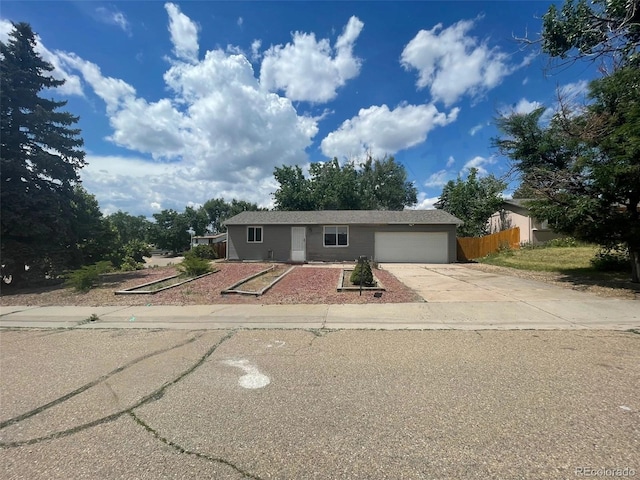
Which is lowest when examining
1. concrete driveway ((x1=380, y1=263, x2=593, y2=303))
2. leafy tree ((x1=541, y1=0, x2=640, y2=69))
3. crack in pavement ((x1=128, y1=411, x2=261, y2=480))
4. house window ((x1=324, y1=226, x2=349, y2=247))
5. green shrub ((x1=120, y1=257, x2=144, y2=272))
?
crack in pavement ((x1=128, y1=411, x2=261, y2=480))

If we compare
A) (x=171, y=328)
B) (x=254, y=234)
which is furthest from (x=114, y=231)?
(x=171, y=328)

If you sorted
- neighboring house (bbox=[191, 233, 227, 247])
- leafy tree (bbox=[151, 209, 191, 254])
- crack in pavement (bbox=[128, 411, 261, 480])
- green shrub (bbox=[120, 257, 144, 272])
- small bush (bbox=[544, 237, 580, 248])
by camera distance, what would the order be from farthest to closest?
neighboring house (bbox=[191, 233, 227, 247])
leafy tree (bbox=[151, 209, 191, 254])
small bush (bbox=[544, 237, 580, 248])
green shrub (bbox=[120, 257, 144, 272])
crack in pavement (bbox=[128, 411, 261, 480])

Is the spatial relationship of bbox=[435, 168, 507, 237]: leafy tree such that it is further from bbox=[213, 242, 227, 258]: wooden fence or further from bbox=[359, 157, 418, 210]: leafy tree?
bbox=[213, 242, 227, 258]: wooden fence

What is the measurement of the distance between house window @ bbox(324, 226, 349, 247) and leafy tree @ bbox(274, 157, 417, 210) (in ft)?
51.2

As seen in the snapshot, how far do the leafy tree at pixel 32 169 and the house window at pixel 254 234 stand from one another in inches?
382

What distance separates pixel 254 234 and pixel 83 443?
62.0 ft

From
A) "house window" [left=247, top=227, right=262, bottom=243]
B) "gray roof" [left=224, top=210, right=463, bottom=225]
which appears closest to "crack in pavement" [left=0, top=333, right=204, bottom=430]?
"gray roof" [left=224, top=210, right=463, bottom=225]

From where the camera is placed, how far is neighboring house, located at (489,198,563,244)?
23266mm

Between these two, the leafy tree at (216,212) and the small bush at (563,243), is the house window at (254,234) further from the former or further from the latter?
the leafy tree at (216,212)

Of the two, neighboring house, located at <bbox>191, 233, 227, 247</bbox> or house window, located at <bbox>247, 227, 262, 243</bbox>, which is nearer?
house window, located at <bbox>247, 227, 262, 243</bbox>

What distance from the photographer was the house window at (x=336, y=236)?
20531mm

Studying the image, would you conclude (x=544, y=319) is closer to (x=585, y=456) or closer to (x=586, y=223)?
(x=585, y=456)

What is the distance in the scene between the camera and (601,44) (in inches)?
343

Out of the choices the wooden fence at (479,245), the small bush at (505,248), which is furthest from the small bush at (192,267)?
the small bush at (505,248)
